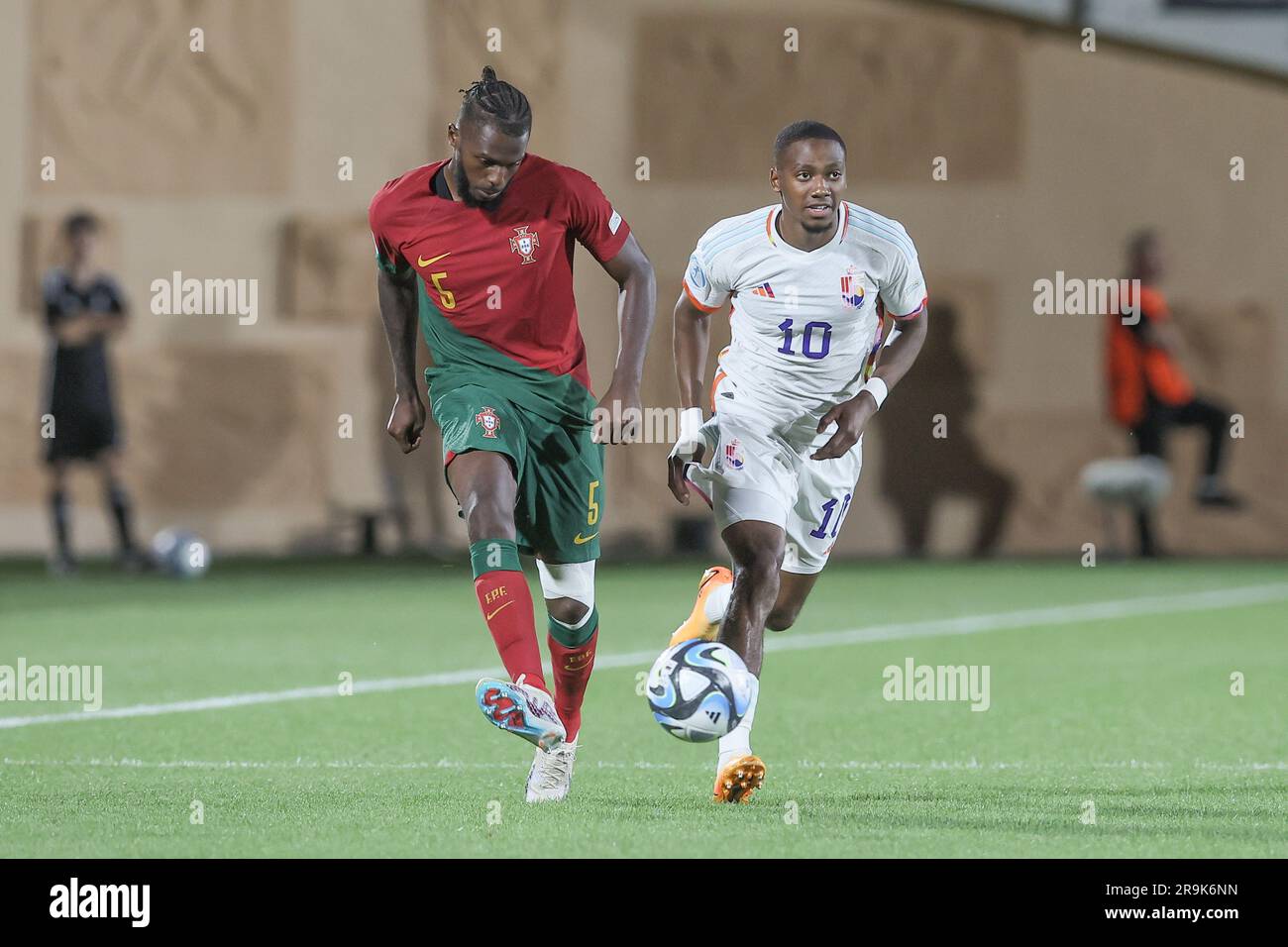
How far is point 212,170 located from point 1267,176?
9.25m

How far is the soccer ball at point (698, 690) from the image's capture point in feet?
18.3

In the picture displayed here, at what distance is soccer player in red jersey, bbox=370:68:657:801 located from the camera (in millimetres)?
5938

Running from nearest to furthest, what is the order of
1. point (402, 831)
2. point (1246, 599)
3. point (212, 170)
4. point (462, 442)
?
point (402, 831), point (462, 442), point (1246, 599), point (212, 170)

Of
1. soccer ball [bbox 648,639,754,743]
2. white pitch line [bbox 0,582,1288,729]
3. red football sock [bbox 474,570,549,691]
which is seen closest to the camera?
soccer ball [bbox 648,639,754,743]

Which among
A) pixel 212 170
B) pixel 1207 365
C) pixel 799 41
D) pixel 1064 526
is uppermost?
pixel 799 41

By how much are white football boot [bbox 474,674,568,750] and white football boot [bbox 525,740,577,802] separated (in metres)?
0.38

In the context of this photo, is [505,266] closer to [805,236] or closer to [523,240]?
[523,240]

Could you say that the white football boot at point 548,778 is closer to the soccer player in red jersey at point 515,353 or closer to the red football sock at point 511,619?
the soccer player in red jersey at point 515,353

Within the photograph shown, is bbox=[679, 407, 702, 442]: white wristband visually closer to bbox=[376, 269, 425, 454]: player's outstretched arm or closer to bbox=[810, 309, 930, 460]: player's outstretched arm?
bbox=[810, 309, 930, 460]: player's outstretched arm

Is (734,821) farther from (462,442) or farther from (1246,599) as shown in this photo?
(1246,599)

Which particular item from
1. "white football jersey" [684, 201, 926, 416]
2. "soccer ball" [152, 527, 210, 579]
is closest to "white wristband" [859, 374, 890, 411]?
"white football jersey" [684, 201, 926, 416]

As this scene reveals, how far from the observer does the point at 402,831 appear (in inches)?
Answer: 208

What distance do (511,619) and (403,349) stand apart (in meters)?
0.97
